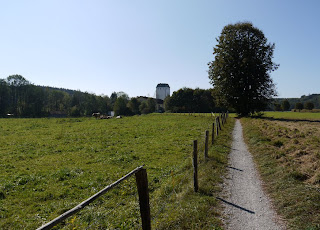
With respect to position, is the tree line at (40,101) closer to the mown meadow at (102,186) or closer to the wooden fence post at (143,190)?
the mown meadow at (102,186)

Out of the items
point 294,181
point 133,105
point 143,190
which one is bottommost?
point 294,181

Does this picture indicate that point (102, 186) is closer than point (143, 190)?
No

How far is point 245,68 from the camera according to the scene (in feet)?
146

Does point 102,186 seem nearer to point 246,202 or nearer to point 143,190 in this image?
point 246,202

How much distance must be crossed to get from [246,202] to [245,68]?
41901mm

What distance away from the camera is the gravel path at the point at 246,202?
5927mm

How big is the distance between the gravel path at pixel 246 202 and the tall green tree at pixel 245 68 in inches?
1477

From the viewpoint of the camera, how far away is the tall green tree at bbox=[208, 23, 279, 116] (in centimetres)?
4488

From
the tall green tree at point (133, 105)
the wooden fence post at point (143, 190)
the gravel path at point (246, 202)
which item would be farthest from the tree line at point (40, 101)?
the wooden fence post at point (143, 190)

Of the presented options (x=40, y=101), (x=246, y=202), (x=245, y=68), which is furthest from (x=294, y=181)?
(x=40, y=101)

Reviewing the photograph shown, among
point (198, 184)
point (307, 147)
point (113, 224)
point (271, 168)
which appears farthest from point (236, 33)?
point (113, 224)

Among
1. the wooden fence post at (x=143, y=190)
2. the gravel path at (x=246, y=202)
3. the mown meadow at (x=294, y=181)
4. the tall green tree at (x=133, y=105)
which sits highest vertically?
the tall green tree at (x=133, y=105)

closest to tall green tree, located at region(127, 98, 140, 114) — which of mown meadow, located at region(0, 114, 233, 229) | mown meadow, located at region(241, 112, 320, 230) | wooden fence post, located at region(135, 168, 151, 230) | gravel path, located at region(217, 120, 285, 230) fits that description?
mown meadow, located at region(0, 114, 233, 229)

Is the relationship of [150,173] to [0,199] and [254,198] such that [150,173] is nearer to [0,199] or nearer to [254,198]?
[254,198]
